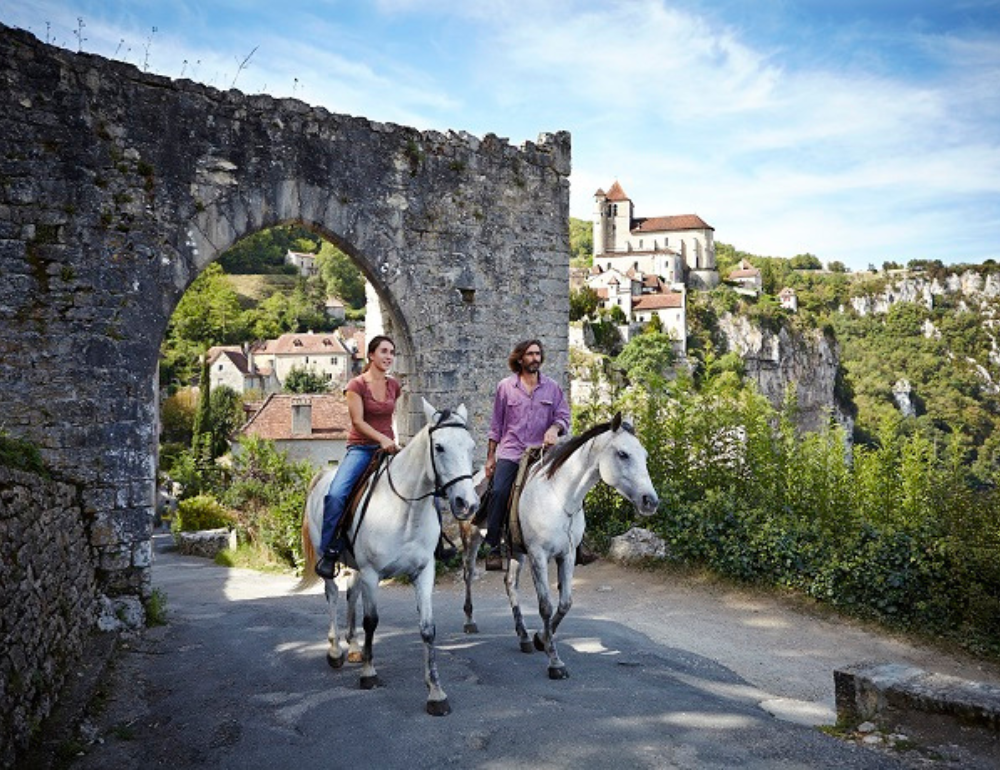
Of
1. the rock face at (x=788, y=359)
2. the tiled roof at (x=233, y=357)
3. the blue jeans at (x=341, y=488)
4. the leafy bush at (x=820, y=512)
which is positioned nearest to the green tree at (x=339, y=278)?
the tiled roof at (x=233, y=357)

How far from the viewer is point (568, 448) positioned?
5504mm

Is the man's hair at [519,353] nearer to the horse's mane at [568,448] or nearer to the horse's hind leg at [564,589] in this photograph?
the horse's mane at [568,448]

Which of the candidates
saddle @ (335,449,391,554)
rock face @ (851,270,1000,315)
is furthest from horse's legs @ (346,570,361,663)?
rock face @ (851,270,1000,315)

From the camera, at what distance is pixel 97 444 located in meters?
6.84

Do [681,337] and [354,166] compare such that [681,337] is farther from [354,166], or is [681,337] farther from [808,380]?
[354,166]

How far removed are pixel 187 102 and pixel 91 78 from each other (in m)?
0.83

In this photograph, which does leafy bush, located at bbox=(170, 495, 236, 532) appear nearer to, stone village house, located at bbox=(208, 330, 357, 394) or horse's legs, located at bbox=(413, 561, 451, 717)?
horse's legs, located at bbox=(413, 561, 451, 717)

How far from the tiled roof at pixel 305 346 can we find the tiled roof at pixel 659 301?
3153 centimetres

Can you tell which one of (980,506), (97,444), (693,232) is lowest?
(980,506)

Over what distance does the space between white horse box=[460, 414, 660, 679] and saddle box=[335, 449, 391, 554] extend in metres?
1.17

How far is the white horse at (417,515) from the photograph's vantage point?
4.51 meters

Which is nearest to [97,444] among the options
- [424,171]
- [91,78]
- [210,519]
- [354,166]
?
[91,78]

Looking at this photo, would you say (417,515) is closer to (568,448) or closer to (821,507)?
(568,448)

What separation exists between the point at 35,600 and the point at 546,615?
10.4 ft
